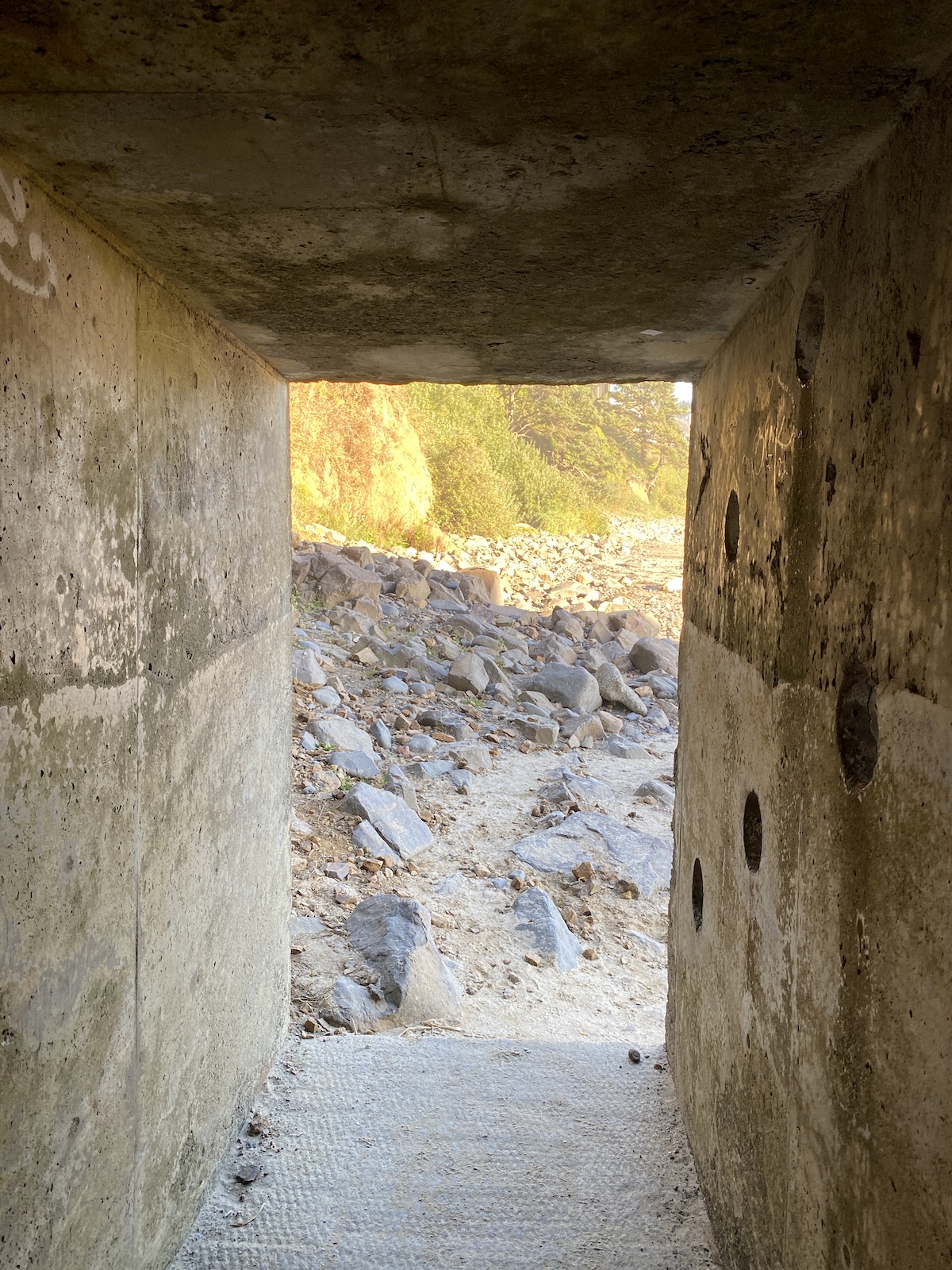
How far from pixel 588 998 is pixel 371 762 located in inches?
98.7

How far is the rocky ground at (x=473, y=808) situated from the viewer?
3.82 meters

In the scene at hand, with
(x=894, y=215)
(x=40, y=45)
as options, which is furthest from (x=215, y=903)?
(x=894, y=215)

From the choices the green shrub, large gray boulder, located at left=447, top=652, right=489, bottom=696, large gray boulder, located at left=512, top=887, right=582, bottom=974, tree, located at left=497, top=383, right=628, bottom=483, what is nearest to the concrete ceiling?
large gray boulder, located at left=512, top=887, right=582, bottom=974

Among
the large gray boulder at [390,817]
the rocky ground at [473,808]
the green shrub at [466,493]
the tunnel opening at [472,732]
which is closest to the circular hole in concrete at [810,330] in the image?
the tunnel opening at [472,732]

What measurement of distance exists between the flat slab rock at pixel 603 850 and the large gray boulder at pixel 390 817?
569 millimetres

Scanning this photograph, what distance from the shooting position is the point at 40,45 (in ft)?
3.52

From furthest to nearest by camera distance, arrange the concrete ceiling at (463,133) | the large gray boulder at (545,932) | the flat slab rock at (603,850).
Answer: the flat slab rock at (603,850) → the large gray boulder at (545,932) → the concrete ceiling at (463,133)

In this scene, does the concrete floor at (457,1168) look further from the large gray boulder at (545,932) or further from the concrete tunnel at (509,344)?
the large gray boulder at (545,932)

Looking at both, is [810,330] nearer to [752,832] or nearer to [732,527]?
[732,527]

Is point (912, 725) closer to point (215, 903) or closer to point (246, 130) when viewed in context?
point (246, 130)

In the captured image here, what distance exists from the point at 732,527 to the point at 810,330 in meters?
0.66

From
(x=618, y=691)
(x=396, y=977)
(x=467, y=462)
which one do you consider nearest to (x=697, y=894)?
(x=396, y=977)

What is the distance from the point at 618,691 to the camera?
8602 mm

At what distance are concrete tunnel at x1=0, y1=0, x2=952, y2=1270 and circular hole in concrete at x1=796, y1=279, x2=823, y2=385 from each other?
0.04 feet
